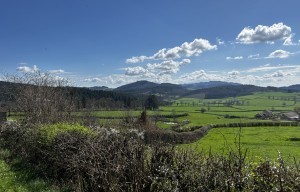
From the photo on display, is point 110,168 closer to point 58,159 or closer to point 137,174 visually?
point 137,174

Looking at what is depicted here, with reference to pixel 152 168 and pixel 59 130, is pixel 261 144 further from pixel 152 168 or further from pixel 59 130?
pixel 152 168

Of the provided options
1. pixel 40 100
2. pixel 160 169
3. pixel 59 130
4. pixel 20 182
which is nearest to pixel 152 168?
pixel 160 169

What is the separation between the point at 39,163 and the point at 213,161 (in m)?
10.5

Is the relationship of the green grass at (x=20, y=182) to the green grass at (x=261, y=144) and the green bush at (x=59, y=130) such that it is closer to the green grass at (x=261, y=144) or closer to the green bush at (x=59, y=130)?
the green bush at (x=59, y=130)

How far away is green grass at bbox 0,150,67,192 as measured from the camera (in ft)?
39.8

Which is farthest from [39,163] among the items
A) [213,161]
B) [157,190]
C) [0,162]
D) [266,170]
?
[266,170]

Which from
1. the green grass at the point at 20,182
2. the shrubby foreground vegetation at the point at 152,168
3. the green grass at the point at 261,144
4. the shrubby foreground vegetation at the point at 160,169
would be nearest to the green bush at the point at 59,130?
the shrubby foreground vegetation at the point at 152,168

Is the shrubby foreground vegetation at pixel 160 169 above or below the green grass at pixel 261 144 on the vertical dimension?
above

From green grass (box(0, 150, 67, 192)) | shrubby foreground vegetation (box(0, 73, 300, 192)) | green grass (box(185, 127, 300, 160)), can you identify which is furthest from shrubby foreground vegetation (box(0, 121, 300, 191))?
green grass (box(185, 127, 300, 160))

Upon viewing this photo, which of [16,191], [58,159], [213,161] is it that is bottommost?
[16,191]

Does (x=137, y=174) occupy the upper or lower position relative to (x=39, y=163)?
upper

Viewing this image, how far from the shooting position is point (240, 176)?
7301 millimetres

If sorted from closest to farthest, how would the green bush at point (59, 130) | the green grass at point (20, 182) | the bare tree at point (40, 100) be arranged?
the green grass at point (20, 182)
the green bush at point (59, 130)
the bare tree at point (40, 100)

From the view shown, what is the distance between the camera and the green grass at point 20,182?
39.8 ft
